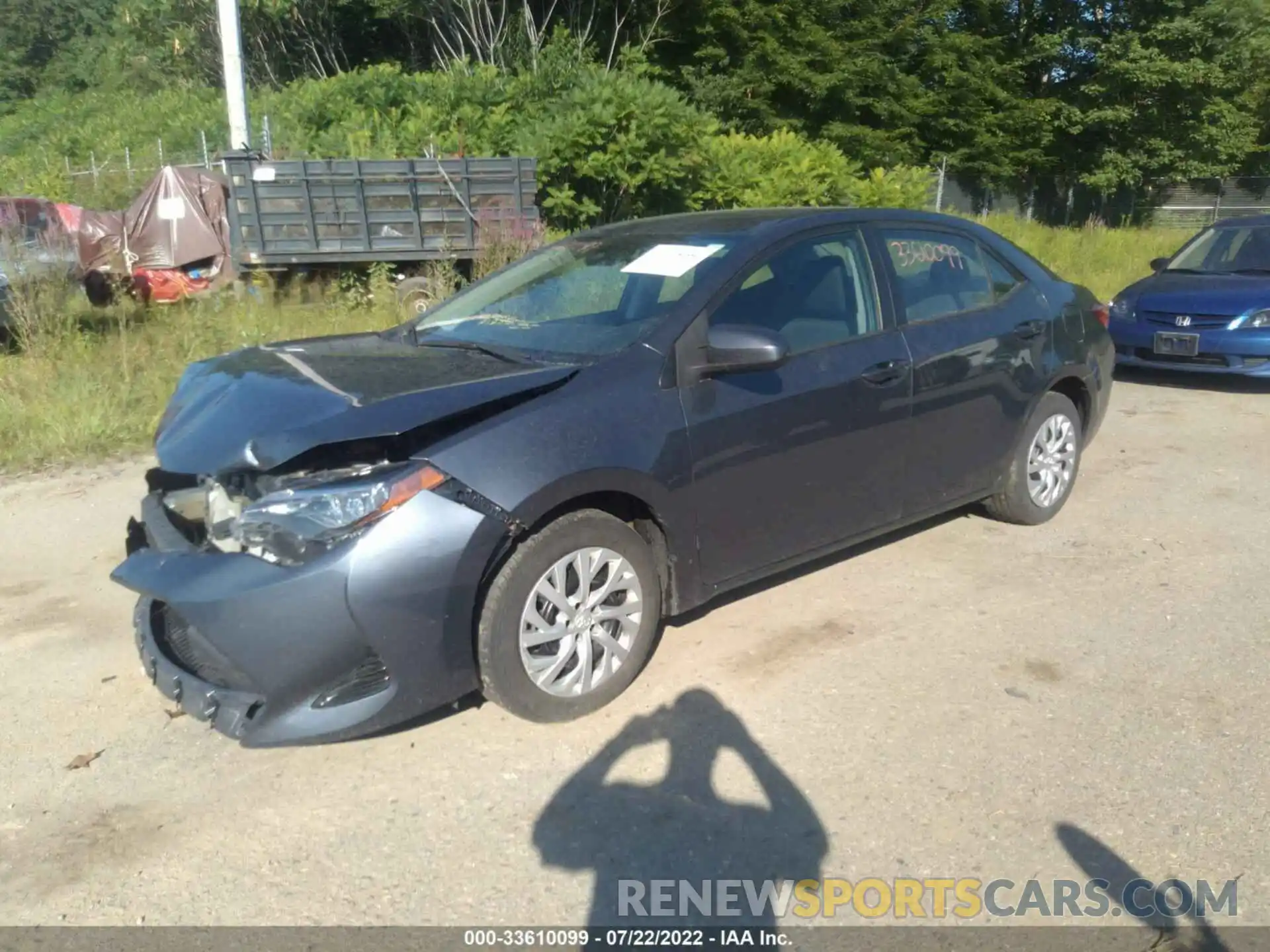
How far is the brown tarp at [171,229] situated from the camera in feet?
46.9

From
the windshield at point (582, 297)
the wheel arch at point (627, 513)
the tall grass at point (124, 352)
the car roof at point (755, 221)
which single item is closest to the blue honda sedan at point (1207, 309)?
the car roof at point (755, 221)

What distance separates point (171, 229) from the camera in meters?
14.3

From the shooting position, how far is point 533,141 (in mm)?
14430

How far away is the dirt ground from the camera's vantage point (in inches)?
118

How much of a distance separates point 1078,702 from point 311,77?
31654mm

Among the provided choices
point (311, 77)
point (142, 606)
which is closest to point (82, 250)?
point (142, 606)

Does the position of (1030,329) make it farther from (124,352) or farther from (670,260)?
(124,352)

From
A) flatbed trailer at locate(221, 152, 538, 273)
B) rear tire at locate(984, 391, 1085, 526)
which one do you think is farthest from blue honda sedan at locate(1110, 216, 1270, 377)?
flatbed trailer at locate(221, 152, 538, 273)

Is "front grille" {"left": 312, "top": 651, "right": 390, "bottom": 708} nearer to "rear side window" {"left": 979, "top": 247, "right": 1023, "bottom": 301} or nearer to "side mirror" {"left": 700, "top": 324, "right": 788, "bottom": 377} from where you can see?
"side mirror" {"left": 700, "top": 324, "right": 788, "bottom": 377}

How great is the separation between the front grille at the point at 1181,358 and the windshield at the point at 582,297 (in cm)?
646

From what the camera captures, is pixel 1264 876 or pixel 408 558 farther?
pixel 408 558

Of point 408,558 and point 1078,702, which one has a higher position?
point 408,558

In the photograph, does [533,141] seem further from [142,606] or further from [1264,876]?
[1264,876]

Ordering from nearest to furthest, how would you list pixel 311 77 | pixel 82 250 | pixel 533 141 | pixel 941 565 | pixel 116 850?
pixel 116 850, pixel 941 565, pixel 82 250, pixel 533 141, pixel 311 77
